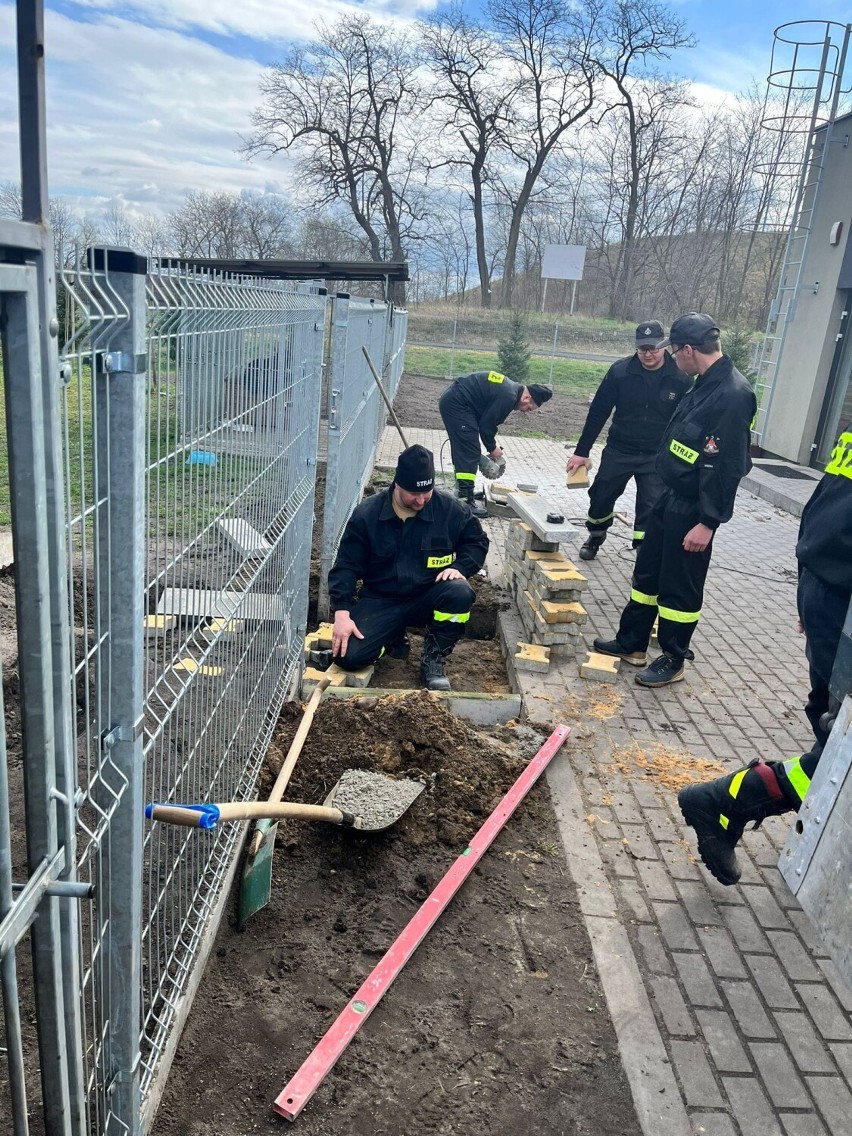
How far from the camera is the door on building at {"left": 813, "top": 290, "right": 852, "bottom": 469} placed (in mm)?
12711

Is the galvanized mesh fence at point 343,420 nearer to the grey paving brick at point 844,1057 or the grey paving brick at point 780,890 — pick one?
the grey paving brick at point 780,890

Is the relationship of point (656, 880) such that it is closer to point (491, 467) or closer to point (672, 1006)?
point (672, 1006)

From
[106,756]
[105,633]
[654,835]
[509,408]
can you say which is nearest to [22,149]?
[105,633]

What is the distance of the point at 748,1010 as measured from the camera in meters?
2.92

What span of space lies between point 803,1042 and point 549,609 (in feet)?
10.4

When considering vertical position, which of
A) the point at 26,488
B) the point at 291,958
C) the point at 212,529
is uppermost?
the point at 26,488

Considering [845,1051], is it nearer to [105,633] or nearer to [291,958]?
[291,958]

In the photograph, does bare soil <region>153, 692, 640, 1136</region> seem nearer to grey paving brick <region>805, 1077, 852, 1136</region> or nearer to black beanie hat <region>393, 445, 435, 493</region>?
grey paving brick <region>805, 1077, 852, 1136</region>

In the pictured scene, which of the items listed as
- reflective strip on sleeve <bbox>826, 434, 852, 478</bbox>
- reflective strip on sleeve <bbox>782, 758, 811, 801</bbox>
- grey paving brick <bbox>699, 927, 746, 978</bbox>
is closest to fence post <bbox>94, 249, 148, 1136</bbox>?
grey paving brick <bbox>699, 927, 746, 978</bbox>

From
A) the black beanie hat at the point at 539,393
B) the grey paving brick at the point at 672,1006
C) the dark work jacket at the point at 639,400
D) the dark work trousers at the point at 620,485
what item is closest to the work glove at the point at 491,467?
the black beanie hat at the point at 539,393

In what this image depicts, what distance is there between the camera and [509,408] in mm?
9273

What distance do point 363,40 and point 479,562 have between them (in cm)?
3975

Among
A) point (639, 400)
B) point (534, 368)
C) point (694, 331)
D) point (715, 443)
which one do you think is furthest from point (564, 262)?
point (715, 443)

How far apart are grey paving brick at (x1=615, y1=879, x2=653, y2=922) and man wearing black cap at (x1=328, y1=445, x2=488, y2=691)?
1.99 meters
